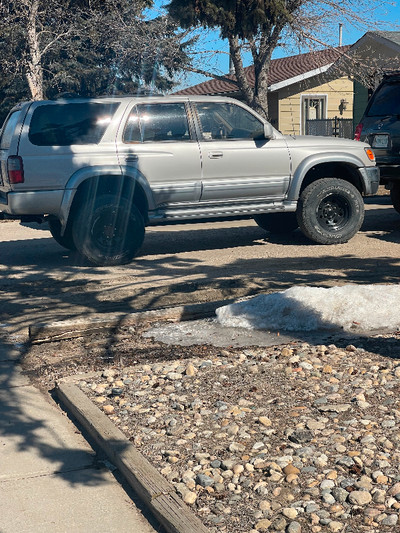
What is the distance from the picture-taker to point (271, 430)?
431cm

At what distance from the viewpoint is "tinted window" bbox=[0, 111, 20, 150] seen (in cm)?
948

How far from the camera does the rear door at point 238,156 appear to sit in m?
10.1

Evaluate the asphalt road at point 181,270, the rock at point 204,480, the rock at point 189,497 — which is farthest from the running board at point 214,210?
the rock at point 189,497

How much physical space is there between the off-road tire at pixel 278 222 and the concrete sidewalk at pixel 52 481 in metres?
6.97

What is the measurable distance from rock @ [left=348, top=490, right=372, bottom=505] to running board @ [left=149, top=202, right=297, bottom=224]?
261 inches

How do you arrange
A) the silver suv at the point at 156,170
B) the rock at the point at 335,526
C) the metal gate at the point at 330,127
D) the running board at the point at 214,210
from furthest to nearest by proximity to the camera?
1. the metal gate at the point at 330,127
2. the running board at the point at 214,210
3. the silver suv at the point at 156,170
4. the rock at the point at 335,526

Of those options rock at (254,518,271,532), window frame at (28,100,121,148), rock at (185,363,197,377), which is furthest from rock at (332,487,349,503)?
window frame at (28,100,121,148)

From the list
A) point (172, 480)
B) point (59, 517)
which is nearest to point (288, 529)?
point (172, 480)

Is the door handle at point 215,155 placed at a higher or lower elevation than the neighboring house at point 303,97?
lower

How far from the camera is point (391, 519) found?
3330 millimetres

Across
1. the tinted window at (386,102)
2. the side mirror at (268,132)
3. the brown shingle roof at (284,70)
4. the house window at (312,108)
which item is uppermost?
the brown shingle roof at (284,70)

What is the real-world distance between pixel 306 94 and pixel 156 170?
19380 millimetres

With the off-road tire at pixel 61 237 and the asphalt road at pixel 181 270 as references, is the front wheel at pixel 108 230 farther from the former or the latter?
the off-road tire at pixel 61 237

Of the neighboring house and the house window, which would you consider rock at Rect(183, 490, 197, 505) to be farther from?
the house window
